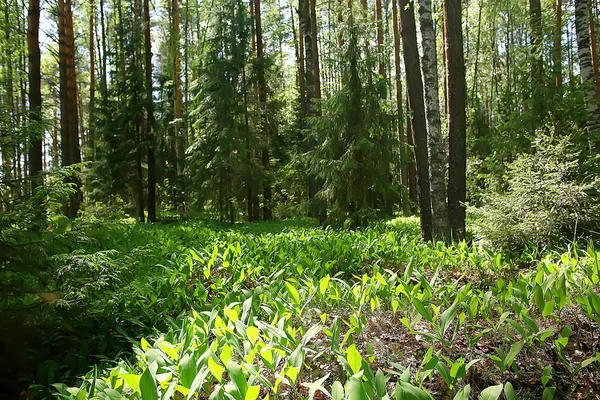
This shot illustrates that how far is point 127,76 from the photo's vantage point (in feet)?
48.3

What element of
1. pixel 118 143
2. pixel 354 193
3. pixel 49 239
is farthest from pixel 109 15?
pixel 49 239

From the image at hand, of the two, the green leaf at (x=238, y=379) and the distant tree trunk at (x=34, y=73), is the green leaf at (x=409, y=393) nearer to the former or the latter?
the green leaf at (x=238, y=379)

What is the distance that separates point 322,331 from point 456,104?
5.96 meters

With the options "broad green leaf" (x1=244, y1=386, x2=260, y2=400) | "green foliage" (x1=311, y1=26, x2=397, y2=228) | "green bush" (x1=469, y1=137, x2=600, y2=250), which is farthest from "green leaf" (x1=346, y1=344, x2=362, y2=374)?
"green foliage" (x1=311, y1=26, x2=397, y2=228)

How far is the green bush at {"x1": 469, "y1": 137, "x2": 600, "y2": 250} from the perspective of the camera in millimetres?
5164

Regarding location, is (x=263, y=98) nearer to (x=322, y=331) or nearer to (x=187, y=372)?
(x=322, y=331)

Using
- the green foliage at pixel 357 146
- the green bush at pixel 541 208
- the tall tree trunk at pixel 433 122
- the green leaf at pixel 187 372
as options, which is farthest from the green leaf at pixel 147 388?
the green foliage at pixel 357 146

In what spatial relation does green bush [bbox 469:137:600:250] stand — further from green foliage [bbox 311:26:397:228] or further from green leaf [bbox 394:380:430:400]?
green foliage [bbox 311:26:397:228]

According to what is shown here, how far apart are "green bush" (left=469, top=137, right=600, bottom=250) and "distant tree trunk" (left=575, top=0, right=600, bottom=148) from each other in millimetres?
4286

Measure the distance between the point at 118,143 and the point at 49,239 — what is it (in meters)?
14.4

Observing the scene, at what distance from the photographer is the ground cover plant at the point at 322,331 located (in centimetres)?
195

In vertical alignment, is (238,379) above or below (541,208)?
below

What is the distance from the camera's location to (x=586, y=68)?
375 inches

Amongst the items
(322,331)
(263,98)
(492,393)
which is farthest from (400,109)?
(492,393)
